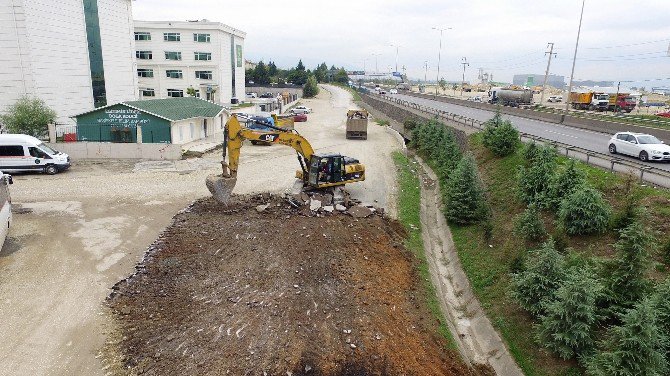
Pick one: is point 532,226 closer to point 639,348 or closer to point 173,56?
point 639,348

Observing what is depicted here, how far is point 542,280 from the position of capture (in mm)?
11227

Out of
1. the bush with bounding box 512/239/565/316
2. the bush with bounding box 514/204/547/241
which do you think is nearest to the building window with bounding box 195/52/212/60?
the bush with bounding box 514/204/547/241

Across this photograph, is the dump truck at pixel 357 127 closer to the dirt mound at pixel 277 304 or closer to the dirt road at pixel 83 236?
the dirt road at pixel 83 236

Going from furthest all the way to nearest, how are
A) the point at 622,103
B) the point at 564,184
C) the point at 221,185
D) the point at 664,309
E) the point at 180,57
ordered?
1. the point at 180,57
2. the point at 622,103
3. the point at 221,185
4. the point at 564,184
5. the point at 664,309

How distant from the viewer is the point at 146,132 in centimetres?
3300

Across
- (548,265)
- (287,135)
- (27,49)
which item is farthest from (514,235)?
(27,49)

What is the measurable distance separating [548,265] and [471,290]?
11.0ft

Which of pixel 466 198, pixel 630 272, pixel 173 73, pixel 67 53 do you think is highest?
pixel 67 53

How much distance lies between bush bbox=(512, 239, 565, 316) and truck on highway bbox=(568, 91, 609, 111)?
5238 centimetres

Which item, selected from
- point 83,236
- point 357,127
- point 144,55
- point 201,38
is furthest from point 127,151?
→ point 144,55

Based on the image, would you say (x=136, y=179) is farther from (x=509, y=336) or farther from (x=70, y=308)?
(x=509, y=336)

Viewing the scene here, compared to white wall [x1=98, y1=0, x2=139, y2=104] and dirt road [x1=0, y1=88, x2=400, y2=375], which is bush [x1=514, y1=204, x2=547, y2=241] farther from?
white wall [x1=98, y1=0, x2=139, y2=104]

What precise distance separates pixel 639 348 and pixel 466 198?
1099cm

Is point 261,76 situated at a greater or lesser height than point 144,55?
lesser
